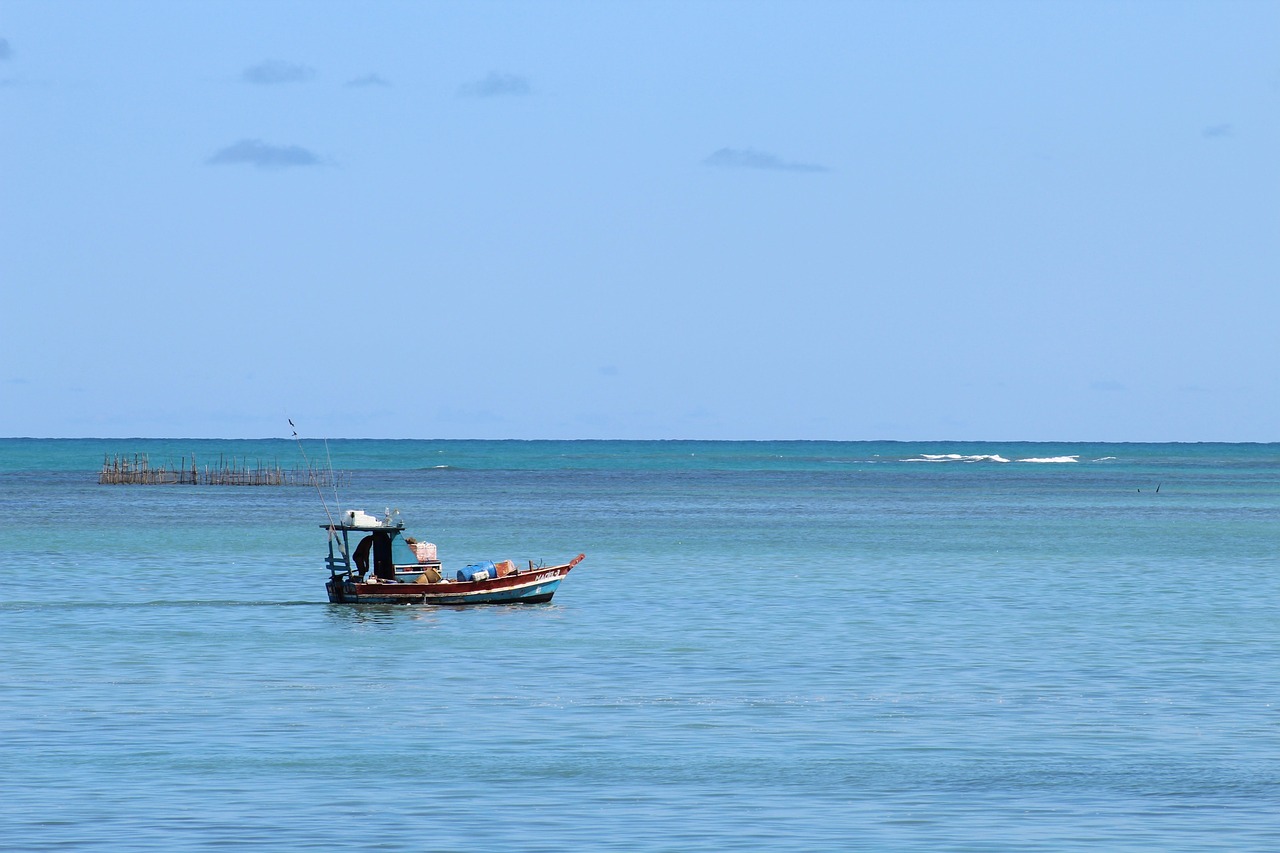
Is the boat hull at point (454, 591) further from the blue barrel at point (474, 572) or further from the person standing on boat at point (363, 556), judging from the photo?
the person standing on boat at point (363, 556)

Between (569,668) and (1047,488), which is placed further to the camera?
(1047,488)

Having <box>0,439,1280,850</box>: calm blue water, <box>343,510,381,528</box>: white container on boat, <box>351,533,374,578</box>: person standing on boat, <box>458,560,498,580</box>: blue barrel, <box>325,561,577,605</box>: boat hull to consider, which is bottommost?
<box>0,439,1280,850</box>: calm blue water

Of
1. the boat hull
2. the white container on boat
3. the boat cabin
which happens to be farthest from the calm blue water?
the white container on boat

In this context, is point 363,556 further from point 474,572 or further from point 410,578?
point 474,572

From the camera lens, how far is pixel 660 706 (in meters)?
29.5

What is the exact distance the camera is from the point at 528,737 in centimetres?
2658

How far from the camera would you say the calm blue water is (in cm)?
2130

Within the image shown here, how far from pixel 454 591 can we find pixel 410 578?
1241mm

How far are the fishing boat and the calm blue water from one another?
770 millimetres

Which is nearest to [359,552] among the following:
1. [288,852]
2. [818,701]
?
[818,701]

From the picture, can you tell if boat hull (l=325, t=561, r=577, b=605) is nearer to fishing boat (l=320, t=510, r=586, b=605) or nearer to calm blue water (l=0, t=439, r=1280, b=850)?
fishing boat (l=320, t=510, r=586, b=605)

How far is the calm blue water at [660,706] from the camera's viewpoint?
69.9 ft

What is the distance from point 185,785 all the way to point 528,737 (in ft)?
17.8

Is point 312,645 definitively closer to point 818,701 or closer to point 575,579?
point 818,701
